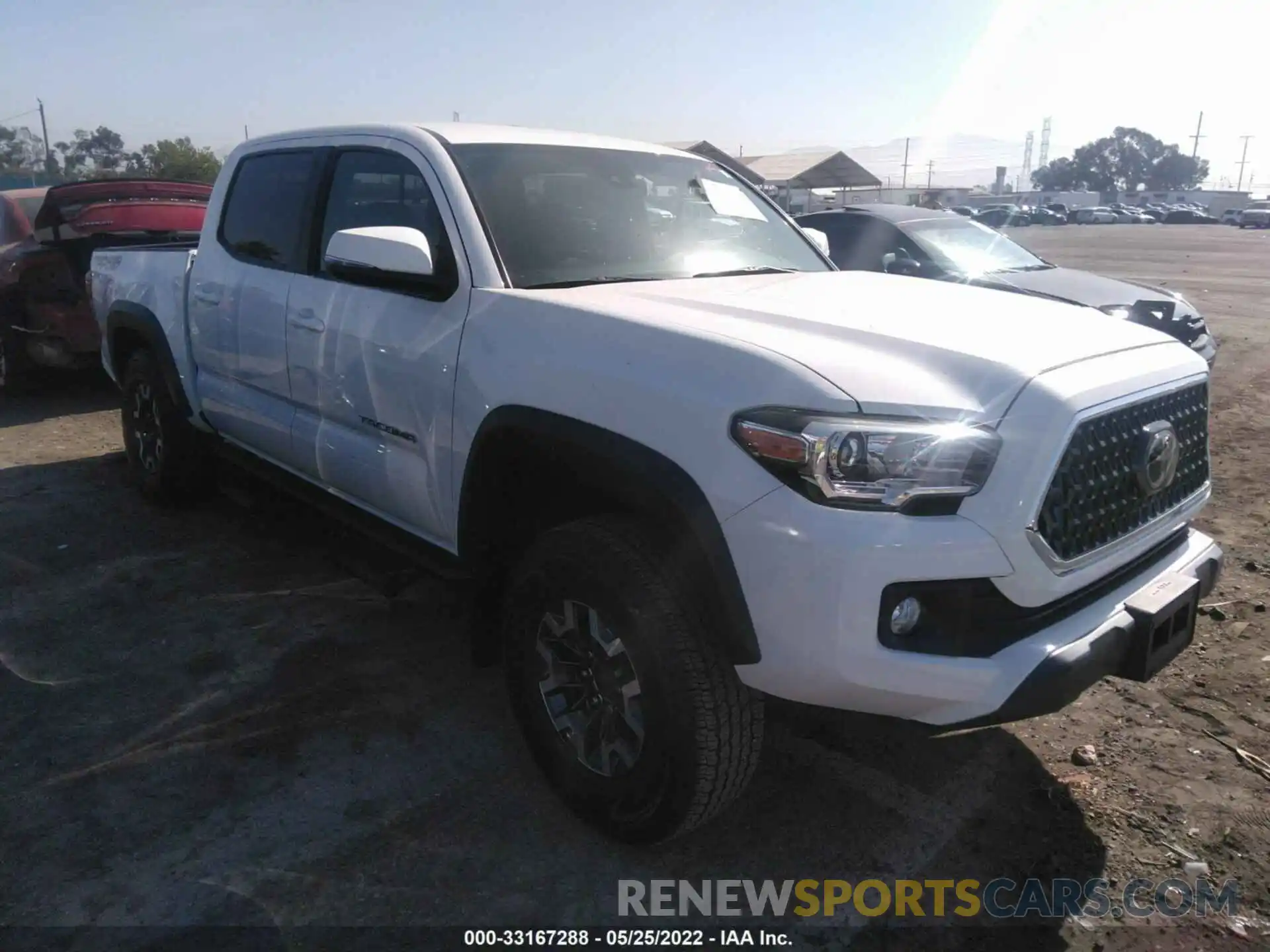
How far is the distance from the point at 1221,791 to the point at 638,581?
1937 millimetres

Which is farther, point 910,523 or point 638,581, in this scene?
point 638,581

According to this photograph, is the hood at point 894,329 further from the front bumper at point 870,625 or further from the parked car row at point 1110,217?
the parked car row at point 1110,217

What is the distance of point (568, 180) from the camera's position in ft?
11.3

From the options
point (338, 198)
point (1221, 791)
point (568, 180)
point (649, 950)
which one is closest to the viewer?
point (649, 950)

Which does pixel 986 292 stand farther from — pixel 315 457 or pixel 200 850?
pixel 200 850

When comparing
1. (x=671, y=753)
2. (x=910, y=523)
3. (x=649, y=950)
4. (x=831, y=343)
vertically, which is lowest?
(x=649, y=950)

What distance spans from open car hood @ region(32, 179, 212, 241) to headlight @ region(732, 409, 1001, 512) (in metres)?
6.57

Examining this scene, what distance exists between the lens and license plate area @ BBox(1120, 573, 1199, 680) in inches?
Result: 92.8

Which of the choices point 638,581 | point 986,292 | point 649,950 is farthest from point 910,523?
point 986,292

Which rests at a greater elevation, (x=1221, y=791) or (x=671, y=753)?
(x=671, y=753)

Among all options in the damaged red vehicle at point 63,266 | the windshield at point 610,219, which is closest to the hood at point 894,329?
the windshield at point 610,219

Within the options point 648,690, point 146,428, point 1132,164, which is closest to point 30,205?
point 146,428

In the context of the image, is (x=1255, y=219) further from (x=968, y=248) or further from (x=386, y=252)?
(x=386, y=252)

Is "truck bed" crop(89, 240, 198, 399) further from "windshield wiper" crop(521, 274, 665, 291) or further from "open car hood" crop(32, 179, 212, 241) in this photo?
"windshield wiper" crop(521, 274, 665, 291)
